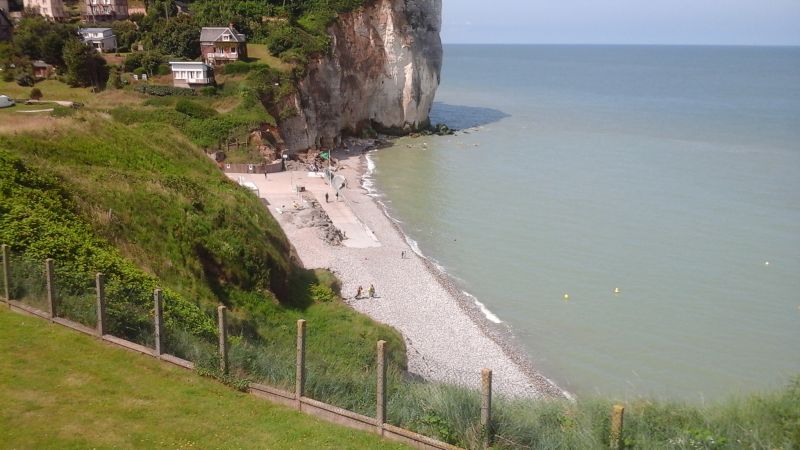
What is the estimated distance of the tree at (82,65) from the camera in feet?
174

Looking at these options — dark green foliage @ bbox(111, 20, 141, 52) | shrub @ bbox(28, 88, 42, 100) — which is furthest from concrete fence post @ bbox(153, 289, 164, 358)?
dark green foliage @ bbox(111, 20, 141, 52)

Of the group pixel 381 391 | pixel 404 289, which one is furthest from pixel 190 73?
pixel 381 391

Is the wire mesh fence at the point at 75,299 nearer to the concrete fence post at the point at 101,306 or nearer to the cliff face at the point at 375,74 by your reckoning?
the concrete fence post at the point at 101,306

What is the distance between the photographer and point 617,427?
26.4 feet

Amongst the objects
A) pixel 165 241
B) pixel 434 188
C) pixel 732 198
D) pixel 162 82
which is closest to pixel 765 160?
pixel 732 198

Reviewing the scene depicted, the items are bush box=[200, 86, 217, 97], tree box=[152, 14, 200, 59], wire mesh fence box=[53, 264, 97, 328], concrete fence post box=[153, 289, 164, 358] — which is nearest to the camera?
concrete fence post box=[153, 289, 164, 358]

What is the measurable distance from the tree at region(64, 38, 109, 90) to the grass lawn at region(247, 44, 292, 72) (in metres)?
Answer: 12.9

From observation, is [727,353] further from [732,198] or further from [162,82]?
[162,82]

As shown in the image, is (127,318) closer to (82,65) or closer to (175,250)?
(175,250)

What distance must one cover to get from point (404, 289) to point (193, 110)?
1166 inches

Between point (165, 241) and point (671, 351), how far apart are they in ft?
60.2

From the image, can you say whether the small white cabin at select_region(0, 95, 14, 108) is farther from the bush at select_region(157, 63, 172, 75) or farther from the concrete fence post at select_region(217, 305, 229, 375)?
the concrete fence post at select_region(217, 305, 229, 375)

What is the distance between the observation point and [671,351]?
80.2 feet

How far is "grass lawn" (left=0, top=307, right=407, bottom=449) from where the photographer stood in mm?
8281
